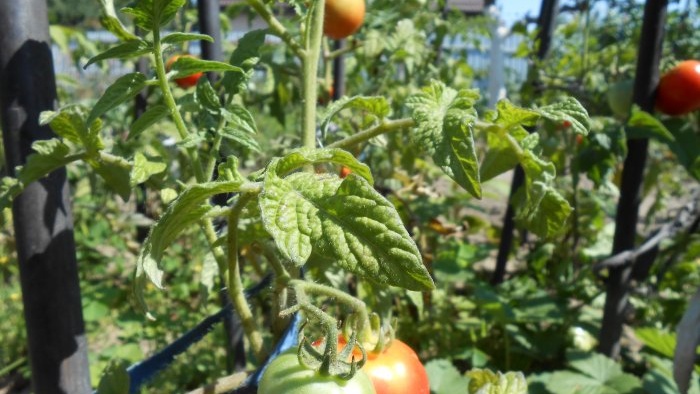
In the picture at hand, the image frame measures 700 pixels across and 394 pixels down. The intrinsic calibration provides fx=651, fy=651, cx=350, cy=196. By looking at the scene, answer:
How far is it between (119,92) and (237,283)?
0.83 feet

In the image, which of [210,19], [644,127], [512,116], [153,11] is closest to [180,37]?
[153,11]

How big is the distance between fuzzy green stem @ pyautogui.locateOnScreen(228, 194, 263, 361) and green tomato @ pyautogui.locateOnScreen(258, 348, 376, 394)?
148 millimetres

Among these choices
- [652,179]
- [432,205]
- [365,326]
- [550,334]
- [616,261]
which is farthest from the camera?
[652,179]

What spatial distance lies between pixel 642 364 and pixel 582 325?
20 centimetres

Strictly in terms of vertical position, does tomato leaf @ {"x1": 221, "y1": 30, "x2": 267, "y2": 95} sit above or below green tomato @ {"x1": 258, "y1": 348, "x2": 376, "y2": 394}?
above

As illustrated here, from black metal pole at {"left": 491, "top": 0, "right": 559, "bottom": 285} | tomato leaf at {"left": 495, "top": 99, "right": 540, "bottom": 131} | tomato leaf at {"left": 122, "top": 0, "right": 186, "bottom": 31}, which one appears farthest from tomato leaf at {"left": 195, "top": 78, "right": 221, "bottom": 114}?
black metal pole at {"left": 491, "top": 0, "right": 559, "bottom": 285}

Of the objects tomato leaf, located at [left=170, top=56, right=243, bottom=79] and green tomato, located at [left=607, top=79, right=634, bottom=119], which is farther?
green tomato, located at [left=607, top=79, right=634, bottom=119]

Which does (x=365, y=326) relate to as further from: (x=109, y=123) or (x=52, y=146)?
(x=109, y=123)

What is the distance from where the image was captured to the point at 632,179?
5.15 feet

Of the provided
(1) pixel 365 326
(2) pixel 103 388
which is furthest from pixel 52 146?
(1) pixel 365 326

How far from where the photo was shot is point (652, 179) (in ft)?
8.49

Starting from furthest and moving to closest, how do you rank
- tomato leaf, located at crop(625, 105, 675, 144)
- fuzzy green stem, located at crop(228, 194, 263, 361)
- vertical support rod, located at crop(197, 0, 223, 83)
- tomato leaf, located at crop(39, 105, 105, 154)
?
1. tomato leaf, located at crop(625, 105, 675, 144)
2. vertical support rod, located at crop(197, 0, 223, 83)
3. tomato leaf, located at crop(39, 105, 105, 154)
4. fuzzy green stem, located at crop(228, 194, 263, 361)

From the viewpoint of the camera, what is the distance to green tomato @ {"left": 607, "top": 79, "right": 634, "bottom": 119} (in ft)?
5.38

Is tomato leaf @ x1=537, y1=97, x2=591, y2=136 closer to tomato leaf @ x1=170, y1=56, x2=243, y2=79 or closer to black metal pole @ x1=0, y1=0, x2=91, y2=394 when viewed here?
tomato leaf @ x1=170, y1=56, x2=243, y2=79
